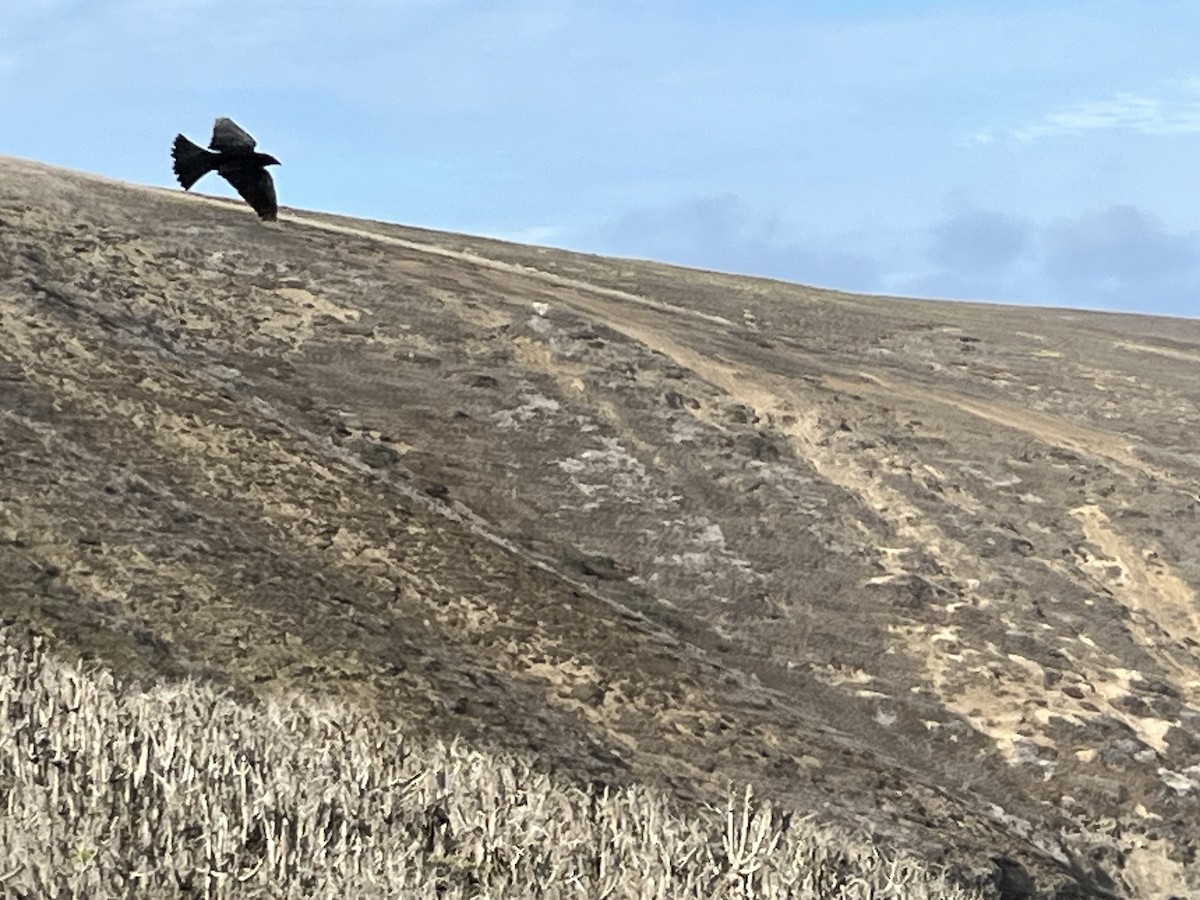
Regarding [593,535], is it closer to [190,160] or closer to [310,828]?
[190,160]

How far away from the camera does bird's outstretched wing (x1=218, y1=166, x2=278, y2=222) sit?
97.7ft

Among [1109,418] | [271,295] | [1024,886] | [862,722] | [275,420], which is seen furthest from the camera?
[1109,418]

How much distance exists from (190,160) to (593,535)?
1053 cm

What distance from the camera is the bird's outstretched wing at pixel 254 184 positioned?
29784 mm

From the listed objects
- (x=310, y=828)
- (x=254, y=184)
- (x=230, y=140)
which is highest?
(x=230, y=140)

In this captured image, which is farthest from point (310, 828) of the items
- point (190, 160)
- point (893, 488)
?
point (893, 488)

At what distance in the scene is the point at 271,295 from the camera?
38.1 metres

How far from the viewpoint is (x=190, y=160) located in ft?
94.8

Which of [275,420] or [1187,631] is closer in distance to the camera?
[275,420]

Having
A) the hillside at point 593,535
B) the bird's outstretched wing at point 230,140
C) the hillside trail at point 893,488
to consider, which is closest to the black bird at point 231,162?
the bird's outstretched wing at point 230,140

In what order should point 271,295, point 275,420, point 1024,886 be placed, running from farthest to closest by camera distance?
point 271,295, point 275,420, point 1024,886

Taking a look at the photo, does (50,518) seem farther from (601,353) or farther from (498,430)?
(601,353)

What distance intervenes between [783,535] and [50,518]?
Answer: 608 inches

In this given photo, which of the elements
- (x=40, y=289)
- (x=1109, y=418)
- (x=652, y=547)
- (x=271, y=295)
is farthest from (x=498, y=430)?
(x=1109, y=418)
